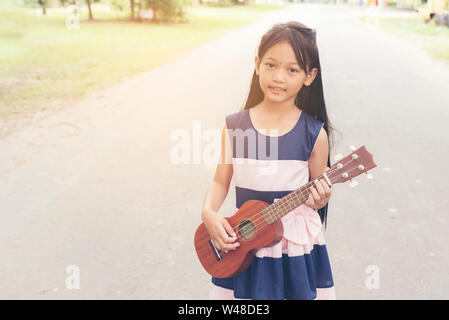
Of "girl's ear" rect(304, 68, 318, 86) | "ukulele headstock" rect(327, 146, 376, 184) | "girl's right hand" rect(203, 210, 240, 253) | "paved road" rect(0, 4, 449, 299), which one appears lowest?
"paved road" rect(0, 4, 449, 299)

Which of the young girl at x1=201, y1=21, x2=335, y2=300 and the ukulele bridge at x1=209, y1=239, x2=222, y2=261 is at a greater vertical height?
the young girl at x1=201, y1=21, x2=335, y2=300

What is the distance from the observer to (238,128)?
6.06ft

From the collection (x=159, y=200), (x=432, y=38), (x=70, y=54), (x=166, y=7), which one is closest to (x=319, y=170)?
(x=159, y=200)

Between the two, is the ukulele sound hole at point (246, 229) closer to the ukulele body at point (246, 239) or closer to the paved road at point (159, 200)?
the ukulele body at point (246, 239)

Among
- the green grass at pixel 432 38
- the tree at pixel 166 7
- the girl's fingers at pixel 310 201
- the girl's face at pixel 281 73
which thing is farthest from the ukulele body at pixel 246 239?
the tree at pixel 166 7

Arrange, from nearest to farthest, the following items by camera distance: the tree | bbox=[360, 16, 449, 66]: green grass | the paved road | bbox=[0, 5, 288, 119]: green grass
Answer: the paved road, bbox=[0, 5, 288, 119]: green grass, bbox=[360, 16, 449, 66]: green grass, the tree

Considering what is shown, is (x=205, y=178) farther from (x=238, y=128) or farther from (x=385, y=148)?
(x=238, y=128)

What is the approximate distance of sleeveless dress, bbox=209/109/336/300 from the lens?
1.79 meters

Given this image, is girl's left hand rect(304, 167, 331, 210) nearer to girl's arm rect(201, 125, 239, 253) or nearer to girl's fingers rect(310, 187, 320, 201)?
Answer: girl's fingers rect(310, 187, 320, 201)

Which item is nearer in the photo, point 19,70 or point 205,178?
point 205,178

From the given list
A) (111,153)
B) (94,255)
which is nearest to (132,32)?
(111,153)

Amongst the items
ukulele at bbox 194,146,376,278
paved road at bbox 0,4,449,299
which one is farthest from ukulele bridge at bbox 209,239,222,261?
paved road at bbox 0,4,449,299

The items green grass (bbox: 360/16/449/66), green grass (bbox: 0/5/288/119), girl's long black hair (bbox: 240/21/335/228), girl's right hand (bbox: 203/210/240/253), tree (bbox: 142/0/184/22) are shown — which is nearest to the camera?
girl's long black hair (bbox: 240/21/335/228)

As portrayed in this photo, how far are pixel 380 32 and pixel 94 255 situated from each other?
20.4 meters
